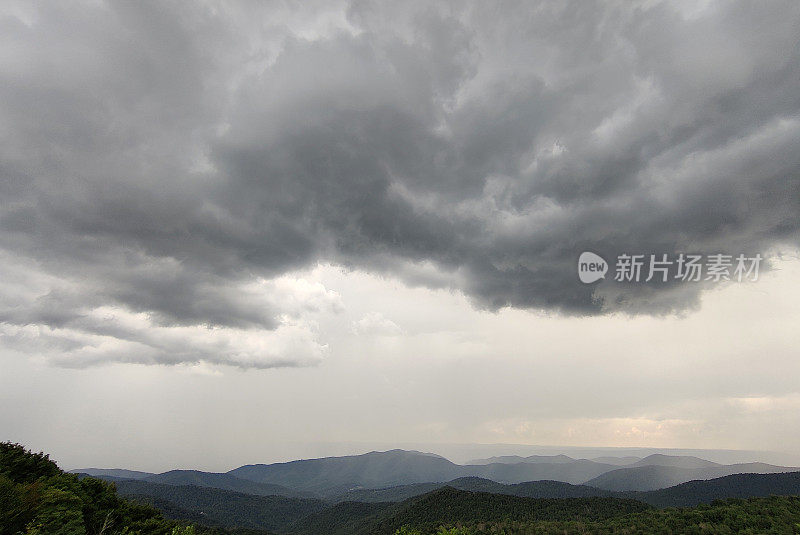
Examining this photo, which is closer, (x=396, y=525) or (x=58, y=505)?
(x=58, y=505)

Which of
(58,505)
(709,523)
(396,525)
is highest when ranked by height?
(58,505)

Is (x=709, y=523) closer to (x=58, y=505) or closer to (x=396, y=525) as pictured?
(x=58, y=505)

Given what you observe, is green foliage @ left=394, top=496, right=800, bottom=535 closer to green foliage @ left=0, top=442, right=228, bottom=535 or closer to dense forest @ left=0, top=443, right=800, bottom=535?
dense forest @ left=0, top=443, right=800, bottom=535

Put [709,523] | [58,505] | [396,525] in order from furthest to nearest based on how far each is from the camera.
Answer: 1. [396,525]
2. [709,523]
3. [58,505]

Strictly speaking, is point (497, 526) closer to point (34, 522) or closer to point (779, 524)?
point (779, 524)

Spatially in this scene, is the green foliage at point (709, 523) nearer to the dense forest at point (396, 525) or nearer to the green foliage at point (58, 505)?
the dense forest at point (396, 525)

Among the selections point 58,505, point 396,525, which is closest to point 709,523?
point 58,505

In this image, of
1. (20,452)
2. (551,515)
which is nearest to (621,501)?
(551,515)

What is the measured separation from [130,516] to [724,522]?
11105cm

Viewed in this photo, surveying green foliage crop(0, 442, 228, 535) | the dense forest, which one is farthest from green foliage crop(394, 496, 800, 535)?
green foliage crop(0, 442, 228, 535)

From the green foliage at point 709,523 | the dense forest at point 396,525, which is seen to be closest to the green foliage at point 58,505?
the dense forest at point 396,525

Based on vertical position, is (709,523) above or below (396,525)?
above

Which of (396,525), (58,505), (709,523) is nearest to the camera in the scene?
(58,505)

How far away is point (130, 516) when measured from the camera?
47.6 m
